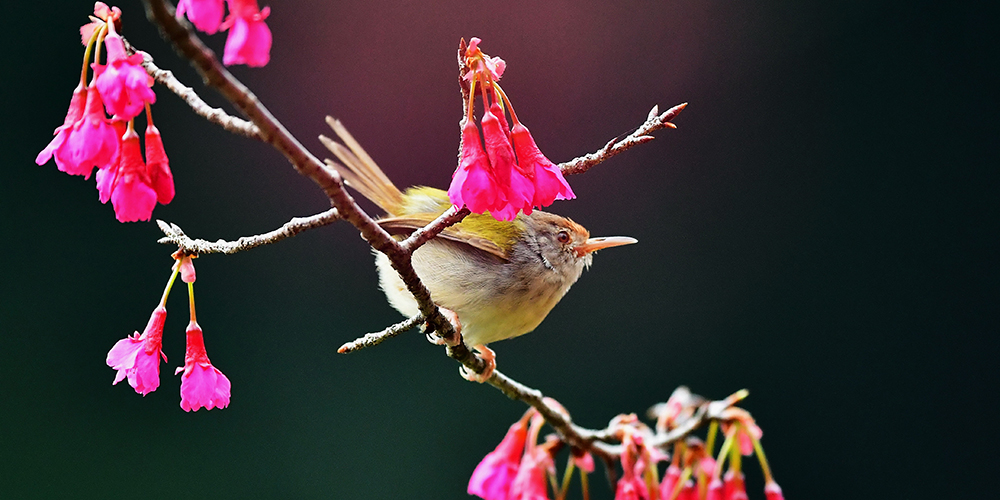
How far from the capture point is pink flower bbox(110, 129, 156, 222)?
20.2 inches

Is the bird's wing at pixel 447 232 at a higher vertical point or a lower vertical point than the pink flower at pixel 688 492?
higher

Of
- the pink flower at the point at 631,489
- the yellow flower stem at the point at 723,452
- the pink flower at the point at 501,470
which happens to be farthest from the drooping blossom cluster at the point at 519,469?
the yellow flower stem at the point at 723,452

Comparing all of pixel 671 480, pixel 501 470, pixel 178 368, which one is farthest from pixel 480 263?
pixel 178 368

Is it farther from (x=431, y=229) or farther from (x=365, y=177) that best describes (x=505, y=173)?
(x=365, y=177)

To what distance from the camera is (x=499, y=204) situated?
0.59 meters

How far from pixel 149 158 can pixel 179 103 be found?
1794mm

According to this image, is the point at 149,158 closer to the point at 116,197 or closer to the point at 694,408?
the point at 116,197

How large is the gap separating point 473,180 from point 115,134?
25 cm

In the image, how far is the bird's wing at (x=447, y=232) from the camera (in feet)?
3.66

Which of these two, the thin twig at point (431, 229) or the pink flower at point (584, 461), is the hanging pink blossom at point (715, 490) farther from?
the thin twig at point (431, 229)

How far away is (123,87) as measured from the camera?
0.48 m

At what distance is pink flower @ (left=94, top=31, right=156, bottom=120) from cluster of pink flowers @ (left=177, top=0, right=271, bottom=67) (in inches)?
2.9

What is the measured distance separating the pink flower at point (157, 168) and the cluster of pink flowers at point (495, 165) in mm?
205

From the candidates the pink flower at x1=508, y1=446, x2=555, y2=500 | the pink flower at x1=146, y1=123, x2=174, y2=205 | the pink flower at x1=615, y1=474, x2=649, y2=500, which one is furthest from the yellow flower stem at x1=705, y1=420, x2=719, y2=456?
the pink flower at x1=146, y1=123, x2=174, y2=205
